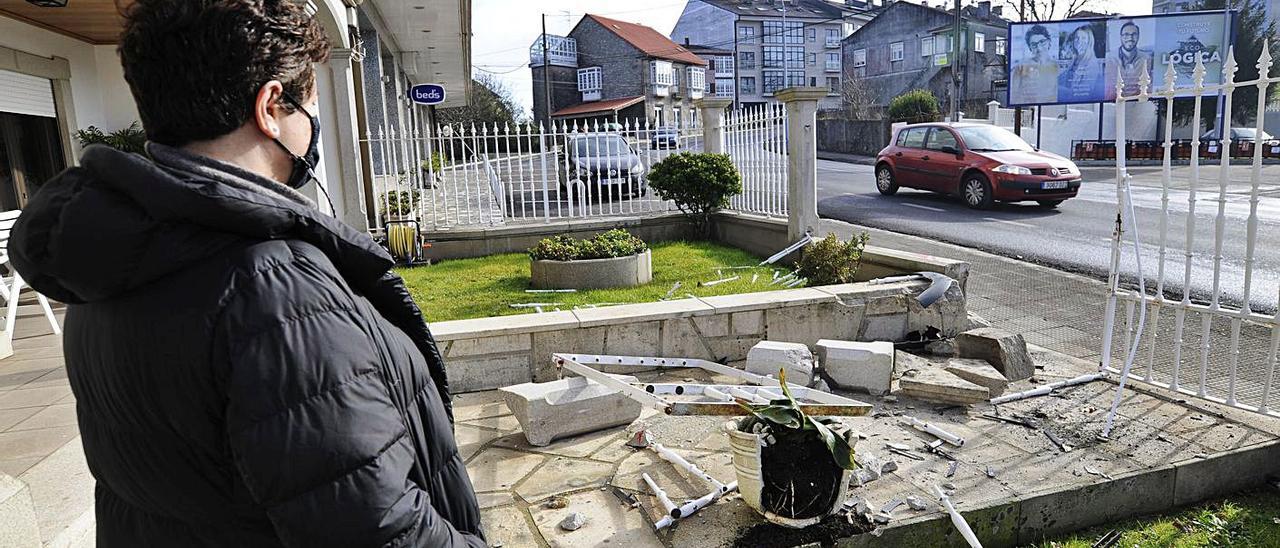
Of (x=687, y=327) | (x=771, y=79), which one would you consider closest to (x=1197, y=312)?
(x=687, y=327)

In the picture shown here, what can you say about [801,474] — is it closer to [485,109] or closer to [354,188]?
[354,188]

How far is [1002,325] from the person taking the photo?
250 inches

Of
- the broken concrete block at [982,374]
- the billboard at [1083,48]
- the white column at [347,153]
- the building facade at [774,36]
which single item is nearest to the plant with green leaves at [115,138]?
the white column at [347,153]

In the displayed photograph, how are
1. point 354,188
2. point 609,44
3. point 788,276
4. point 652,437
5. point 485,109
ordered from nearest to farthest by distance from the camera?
point 652,437, point 788,276, point 354,188, point 485,109, point 609,44

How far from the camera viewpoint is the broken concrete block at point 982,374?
452cm

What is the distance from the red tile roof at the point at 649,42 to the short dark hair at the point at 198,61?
164ft

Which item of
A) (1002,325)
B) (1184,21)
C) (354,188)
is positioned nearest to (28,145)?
(354,188)

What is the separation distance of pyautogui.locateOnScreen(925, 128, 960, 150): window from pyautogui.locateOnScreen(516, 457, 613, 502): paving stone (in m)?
12.7

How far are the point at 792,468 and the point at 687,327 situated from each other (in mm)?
2310

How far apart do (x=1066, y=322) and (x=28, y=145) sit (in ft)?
34.6

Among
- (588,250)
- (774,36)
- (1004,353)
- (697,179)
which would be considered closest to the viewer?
(1004,353)

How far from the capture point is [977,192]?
44.7ft

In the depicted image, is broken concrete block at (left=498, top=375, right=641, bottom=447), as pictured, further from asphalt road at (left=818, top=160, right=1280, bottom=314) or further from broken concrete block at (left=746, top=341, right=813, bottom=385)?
asphalt road at (left=818, top=160, right=1280, bottom=314)

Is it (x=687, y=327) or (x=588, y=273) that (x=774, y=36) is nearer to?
(x=588, y=273)
